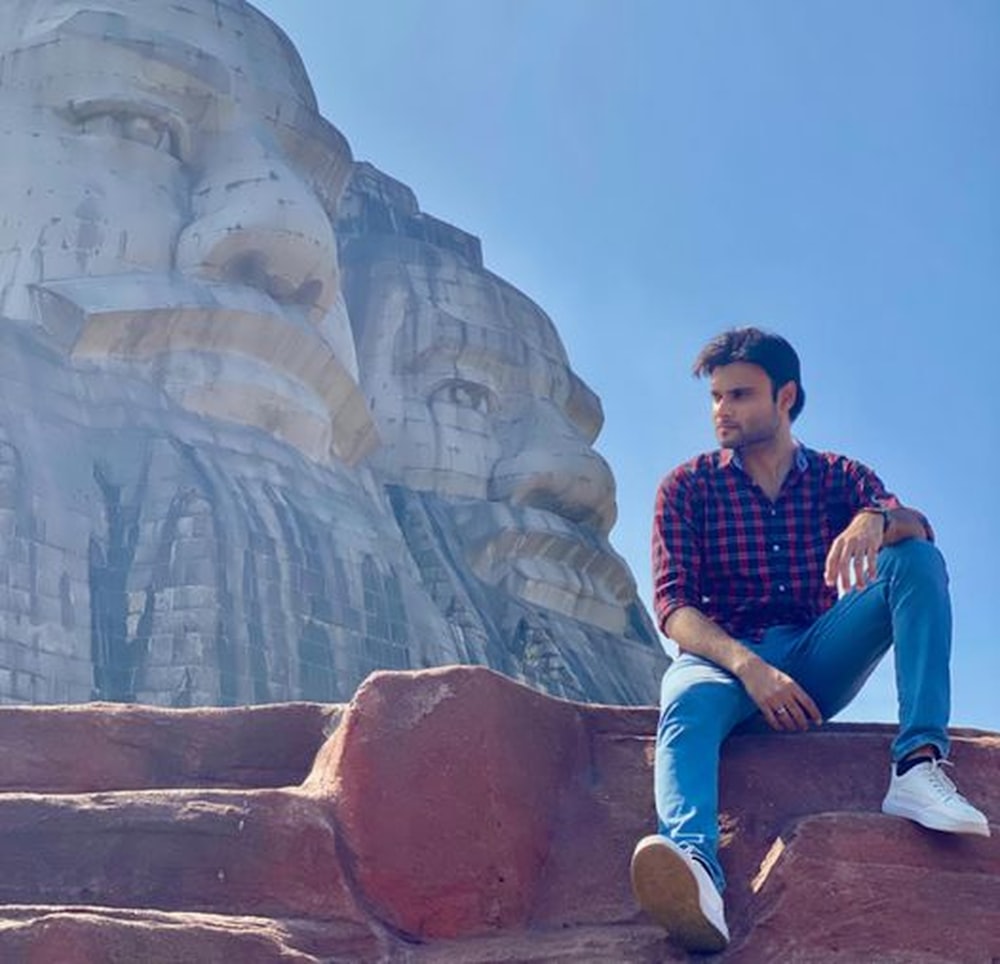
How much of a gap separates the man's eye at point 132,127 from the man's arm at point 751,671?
531 inches

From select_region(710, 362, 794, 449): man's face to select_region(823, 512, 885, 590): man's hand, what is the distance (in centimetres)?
53

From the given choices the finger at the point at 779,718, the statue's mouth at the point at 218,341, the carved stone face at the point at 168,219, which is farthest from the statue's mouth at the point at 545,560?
the finger at the point at 779,718

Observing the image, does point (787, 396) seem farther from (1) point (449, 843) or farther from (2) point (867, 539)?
(1) point (449, 843)

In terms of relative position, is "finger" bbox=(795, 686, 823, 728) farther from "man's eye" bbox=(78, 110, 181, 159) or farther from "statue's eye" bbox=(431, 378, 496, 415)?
"statue's eye" bbox=(431, 378, 496, 415)

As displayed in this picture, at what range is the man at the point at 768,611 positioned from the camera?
13.9 feet

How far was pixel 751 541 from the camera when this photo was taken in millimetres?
4941

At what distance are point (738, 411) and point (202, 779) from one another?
5.78 feet

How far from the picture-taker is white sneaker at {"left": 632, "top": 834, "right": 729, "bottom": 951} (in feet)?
13.0

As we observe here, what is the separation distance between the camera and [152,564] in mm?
14422

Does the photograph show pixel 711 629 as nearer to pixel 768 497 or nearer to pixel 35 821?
pixel 768 497

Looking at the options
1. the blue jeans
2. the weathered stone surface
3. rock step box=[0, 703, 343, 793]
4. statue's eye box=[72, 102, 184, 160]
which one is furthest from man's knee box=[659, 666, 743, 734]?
the weathered stone surface

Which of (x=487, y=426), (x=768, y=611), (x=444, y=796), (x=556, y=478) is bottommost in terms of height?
(x=444, y=796)

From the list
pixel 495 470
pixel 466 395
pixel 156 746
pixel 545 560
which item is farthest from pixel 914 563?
pixel 466 395

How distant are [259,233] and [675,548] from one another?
495 inches
